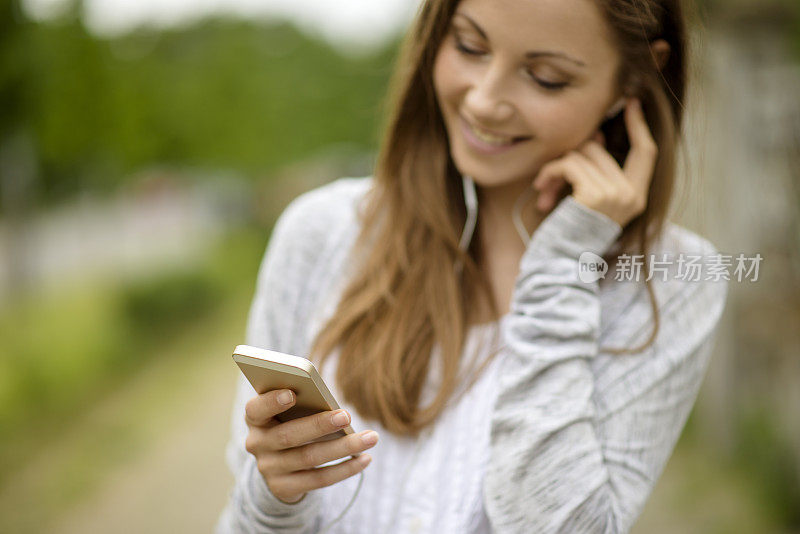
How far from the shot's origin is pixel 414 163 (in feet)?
5.63

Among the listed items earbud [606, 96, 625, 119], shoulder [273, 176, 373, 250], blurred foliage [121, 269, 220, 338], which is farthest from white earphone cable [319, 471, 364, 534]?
blurred foliage [121, 269, 220, 338]

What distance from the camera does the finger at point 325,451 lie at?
1.18m

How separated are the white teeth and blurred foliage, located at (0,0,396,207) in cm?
57

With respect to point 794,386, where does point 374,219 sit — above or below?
above

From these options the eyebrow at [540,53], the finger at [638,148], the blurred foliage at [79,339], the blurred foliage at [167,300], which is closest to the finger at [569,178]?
the finger at [638,148]

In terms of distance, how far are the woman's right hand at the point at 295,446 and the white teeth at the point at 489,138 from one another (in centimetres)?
65

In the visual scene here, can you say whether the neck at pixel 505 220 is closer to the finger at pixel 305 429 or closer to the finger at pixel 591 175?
the finger at pixel 591 175

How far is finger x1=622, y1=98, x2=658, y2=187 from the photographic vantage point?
5.25 ft

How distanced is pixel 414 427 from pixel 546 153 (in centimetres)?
62

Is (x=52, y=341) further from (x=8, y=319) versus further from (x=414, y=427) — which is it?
(x=414, y=427)

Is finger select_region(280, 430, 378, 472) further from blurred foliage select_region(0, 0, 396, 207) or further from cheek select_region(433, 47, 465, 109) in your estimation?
blurred foliage select_region(0, 0, 396, 207)

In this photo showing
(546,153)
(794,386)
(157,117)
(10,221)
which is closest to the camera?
(546,153)

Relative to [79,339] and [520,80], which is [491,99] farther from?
[79,339]

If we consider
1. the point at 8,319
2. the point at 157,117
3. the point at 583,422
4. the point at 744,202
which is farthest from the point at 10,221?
the point at 583,422
